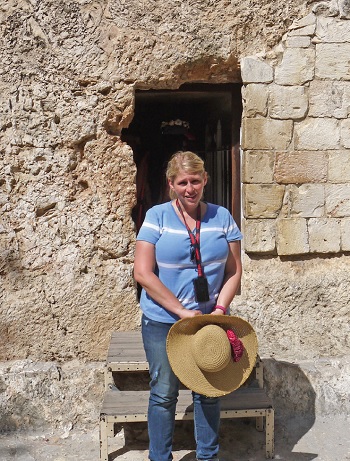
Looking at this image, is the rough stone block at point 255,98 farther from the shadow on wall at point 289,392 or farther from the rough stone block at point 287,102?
the shadow on wall at point 289,392

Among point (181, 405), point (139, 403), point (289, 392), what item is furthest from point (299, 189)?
point (139, 403)

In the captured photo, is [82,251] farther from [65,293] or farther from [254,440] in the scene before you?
[254,440]

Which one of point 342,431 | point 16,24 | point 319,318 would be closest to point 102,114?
point 16,24

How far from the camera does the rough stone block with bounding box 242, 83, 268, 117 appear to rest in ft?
14.1

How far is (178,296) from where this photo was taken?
3145 millimetres

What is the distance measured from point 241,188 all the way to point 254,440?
1.74 metres

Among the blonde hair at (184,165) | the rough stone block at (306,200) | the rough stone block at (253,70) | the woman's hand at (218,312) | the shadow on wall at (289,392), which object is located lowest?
the shadow on wall at (289,392)

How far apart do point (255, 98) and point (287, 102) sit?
0.23 metres

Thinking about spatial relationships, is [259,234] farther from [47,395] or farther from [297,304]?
[47,395]

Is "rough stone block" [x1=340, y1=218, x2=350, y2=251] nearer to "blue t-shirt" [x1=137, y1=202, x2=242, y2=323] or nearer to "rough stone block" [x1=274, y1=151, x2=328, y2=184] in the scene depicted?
"rough stone block" [x1=274, y1=151, x2=328, y2=184]

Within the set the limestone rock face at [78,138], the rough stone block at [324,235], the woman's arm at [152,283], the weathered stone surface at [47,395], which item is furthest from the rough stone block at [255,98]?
the weathered stone surface at [47,395]

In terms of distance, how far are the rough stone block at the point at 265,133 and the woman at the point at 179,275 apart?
119cm

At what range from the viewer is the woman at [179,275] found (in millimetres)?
→ 3107

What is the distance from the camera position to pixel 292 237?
4.39 meters
